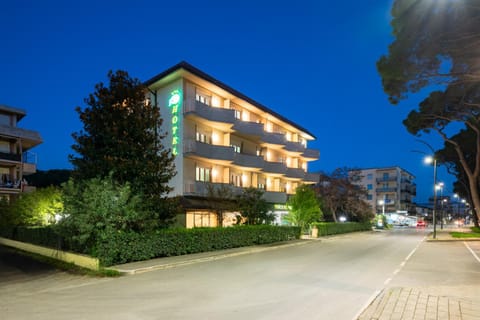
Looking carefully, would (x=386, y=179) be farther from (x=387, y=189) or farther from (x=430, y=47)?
(x=430, y=47)

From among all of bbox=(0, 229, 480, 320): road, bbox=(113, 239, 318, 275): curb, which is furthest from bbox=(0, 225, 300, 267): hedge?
bbox=(0, 229, 480, 320): road

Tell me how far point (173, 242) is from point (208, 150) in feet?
38.7

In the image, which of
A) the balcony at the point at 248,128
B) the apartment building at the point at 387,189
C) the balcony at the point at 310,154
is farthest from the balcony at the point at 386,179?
the balcony at the point at 248,128

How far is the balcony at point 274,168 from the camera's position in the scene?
1394 inches

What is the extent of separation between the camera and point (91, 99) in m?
16.2

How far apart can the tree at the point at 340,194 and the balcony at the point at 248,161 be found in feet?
50.3

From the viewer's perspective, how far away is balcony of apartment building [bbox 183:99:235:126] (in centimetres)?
2600

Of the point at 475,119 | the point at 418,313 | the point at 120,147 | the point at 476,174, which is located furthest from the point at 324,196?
the point at 418,313

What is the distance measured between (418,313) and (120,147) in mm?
13222

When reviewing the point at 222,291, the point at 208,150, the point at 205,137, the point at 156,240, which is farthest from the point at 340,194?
the point at 222,291

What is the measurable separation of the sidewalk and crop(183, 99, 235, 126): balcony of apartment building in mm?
20024

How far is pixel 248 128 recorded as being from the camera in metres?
32.2

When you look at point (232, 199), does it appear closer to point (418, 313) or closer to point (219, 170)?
point (219, 170)

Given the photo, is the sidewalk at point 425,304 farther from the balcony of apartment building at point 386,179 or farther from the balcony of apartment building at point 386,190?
the balcony of apartment building at point 386,179
